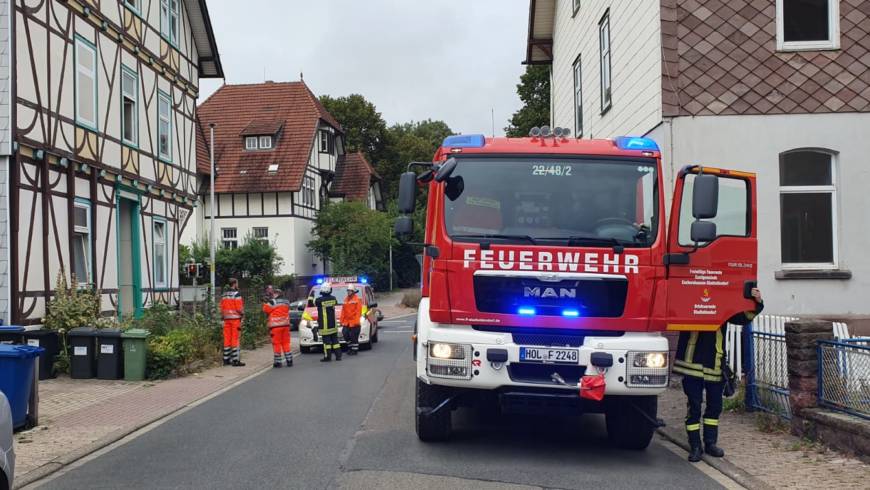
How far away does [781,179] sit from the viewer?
12828 millimetres

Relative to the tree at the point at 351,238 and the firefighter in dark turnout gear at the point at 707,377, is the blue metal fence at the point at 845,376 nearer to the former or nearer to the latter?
the firefighter in dark turnout gear at the point at 707,377

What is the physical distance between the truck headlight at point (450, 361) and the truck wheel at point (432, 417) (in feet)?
1.99

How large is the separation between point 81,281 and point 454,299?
1242 cm

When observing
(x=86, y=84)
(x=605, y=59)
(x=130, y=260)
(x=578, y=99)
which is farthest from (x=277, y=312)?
(x=578, y=99)

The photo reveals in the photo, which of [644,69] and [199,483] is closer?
[199,483]

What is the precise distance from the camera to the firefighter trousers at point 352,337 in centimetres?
1984

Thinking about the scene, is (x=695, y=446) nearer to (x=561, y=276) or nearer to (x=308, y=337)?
A: (x=561, y=276)

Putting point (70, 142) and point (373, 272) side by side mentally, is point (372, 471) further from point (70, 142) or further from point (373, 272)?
point (373, 272)

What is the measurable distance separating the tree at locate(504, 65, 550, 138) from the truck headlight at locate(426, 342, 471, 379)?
33901mm

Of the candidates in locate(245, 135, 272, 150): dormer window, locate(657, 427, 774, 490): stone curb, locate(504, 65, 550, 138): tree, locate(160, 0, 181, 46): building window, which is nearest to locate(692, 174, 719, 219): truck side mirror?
locate(657, 427, 774, 490): stone curb

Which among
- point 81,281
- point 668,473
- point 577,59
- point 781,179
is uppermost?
point 577,59

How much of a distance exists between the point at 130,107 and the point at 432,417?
15.1m

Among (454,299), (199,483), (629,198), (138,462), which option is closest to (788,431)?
(629,198)

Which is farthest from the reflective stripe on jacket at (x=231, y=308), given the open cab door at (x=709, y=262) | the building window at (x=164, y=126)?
the open cab door at (x=709, y=262)
